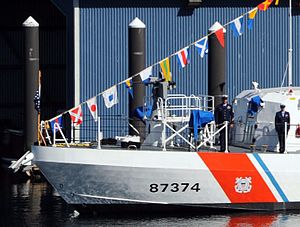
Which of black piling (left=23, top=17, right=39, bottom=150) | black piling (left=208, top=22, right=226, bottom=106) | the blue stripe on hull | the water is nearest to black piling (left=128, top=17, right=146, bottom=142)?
black piling (left=208, top=22, right=226, bottom=106)

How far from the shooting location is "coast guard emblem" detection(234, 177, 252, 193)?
29797 mm

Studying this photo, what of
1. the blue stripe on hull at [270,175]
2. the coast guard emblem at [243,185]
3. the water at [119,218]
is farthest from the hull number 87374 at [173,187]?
the blue stripe on hull at [270,175]

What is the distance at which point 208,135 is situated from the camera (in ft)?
102

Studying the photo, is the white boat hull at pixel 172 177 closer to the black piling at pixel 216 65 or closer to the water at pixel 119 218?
the water at pixel 119 218

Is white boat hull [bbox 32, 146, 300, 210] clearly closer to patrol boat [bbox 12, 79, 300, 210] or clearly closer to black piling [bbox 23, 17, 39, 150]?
patrol boat [bbox 12, 79, 300, 210]

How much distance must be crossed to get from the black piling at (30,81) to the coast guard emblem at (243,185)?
11.4 meters

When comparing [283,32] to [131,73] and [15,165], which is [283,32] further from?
[15,165]

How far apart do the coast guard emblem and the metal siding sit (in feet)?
42.1

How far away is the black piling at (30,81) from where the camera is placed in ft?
129

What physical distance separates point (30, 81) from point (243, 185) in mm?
12444

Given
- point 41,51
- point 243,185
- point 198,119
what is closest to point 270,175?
point 243,185

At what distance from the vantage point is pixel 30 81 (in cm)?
3991

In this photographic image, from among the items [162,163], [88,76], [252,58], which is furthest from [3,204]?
[252,58]

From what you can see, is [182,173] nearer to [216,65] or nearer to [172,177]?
[172,177]
